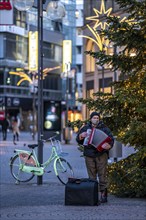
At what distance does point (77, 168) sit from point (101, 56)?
8.45 meters

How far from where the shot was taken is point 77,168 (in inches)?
799

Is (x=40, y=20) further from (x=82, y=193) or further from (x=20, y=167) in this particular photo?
(x=82, y=193)

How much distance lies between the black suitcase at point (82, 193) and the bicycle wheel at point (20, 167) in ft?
15.7

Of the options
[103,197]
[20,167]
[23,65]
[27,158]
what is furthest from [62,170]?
[23,65]

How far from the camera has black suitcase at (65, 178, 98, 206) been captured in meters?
10.9

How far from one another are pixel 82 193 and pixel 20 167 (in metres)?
5.30

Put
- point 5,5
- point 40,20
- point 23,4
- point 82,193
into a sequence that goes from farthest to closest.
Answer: point 40,20, point 23,4, point 5,5, point 82,193

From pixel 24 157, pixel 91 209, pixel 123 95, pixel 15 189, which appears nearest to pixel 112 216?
pixel 91 209

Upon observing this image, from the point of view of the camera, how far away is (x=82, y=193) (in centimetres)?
1088

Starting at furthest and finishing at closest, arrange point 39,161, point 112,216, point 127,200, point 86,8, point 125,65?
point 86,8, point 39,161, point 125,65, point 127,200, point 112,216

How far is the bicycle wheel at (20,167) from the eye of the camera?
52.1 ft

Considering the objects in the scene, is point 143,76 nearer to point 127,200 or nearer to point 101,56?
point 101,56

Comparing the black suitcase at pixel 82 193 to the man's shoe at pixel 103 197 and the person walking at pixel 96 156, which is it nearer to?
the man's shoe at pixel 103 197

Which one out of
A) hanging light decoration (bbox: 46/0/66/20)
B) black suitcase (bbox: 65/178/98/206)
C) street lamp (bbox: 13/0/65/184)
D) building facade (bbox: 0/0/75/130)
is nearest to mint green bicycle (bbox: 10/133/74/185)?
street lamp (bbox: 13/0/65/184)
